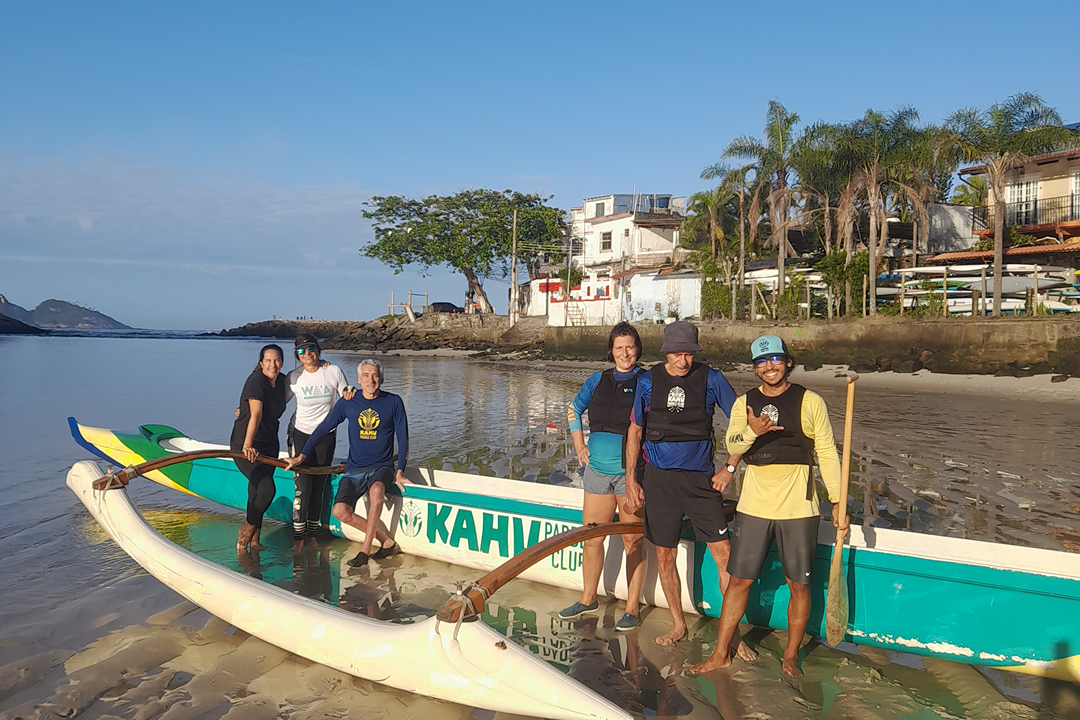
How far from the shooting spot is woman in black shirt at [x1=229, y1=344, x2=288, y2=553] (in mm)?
6098

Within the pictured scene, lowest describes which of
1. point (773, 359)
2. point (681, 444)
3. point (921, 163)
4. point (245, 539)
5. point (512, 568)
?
point (245, 539)

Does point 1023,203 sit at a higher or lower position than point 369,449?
higher

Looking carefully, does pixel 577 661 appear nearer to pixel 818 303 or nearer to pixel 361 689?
pixel 361 689

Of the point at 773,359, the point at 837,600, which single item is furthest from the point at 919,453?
the point at 773,359

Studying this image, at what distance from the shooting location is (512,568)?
12.8 ft

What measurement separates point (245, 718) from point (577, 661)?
192cm

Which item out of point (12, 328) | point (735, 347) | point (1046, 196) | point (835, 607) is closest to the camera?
point (835, 607)

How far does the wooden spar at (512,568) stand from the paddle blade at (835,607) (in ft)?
3.76

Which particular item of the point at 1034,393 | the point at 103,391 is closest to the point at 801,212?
the point at 1034,393

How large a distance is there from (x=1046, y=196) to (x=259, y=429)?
1292 inches

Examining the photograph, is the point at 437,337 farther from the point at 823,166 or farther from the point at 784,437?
the point at 784,437

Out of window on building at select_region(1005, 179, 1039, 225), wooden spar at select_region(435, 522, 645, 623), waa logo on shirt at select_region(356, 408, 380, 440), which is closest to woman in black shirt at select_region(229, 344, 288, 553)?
waa logo on shirt at select_region(356, 408, 380, 440)

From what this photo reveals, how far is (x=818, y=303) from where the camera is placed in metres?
28.2

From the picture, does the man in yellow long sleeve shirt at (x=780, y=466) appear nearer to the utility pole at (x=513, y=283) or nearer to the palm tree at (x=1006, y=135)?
the palm tree at (x=1006, y=135)
